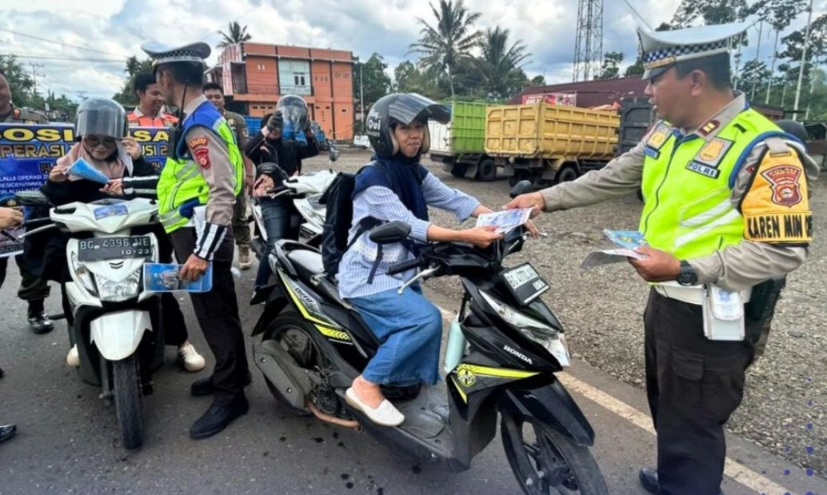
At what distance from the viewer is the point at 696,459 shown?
1.91 m

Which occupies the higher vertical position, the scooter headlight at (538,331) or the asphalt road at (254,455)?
the scooter headlight at (538,331)

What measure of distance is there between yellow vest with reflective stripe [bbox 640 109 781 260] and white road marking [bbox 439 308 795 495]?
51.6 inches

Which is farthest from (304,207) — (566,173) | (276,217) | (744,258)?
(566,173)

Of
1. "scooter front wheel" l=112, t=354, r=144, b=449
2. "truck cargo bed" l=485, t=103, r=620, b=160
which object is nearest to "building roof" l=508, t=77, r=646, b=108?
"truck cargo bed" l=485, t=103, r=620, b=160

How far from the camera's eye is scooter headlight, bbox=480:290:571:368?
178 centimetres

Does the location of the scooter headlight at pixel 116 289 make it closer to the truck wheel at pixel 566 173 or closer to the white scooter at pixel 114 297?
the white scooter at pixel 114 297

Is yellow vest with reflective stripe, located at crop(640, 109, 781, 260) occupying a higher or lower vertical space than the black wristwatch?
higher

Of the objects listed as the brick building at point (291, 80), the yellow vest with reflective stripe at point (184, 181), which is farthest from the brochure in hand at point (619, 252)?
the brick building at point (291, 80)

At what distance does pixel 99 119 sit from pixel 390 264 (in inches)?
76.9

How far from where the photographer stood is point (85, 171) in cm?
272

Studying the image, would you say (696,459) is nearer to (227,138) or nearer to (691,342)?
(691,342)

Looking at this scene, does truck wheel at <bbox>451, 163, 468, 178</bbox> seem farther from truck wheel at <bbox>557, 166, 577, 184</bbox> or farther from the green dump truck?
truck wheel at <bbox>557, 166, 577, 184</bbox>

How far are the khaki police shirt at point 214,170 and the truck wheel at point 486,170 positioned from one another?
1290cm

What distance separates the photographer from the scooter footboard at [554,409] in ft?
5.88
